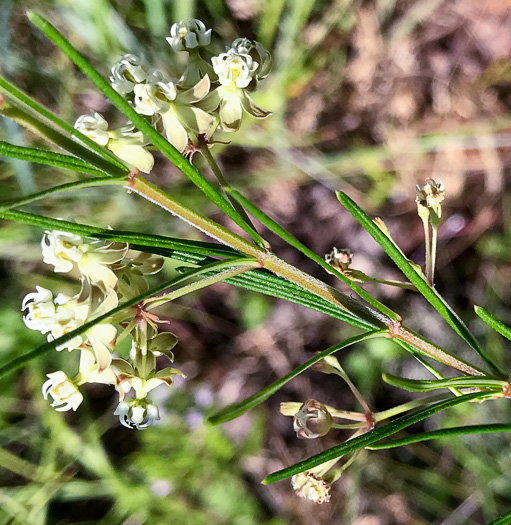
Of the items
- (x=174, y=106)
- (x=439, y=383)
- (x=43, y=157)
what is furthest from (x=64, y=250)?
(x=439, y=383)

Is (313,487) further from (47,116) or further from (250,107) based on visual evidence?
(47,116)

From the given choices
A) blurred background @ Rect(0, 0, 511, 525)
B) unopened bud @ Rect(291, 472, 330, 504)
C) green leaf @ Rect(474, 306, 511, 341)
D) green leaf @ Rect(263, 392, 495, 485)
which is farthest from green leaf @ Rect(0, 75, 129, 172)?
blurred background @ Rect(0, 0, 511, 525)

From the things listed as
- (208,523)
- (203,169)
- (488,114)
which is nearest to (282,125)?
(203,169)

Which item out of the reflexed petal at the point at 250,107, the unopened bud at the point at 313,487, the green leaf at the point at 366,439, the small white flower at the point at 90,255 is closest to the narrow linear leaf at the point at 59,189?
the small white flower at the point at 90,255

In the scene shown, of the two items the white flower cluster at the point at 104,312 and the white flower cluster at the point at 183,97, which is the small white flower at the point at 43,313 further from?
the white flower cluster at the point at 183,97

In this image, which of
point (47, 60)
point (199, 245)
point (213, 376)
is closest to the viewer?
point (199, 245)

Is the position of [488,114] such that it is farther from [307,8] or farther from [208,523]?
[208,523]
